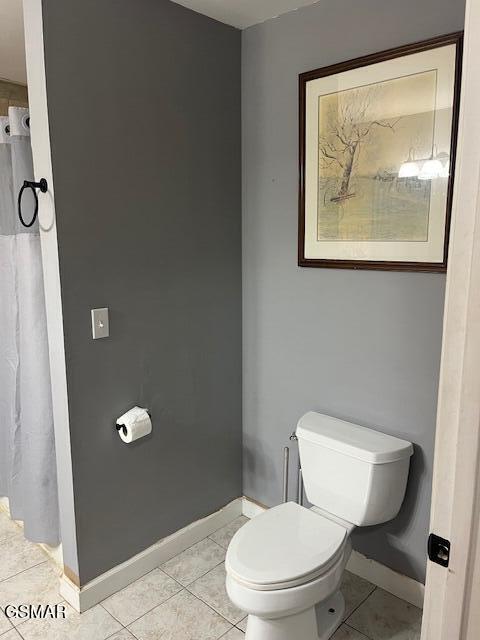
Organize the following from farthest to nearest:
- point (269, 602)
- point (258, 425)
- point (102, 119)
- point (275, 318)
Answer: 1. point (258, 425)
2. point (275, 318)
3. point (102, 119)
4. point (269, 602)

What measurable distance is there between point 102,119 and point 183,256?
628 mm

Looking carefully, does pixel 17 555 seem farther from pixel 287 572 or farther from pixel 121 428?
pixel 287 572

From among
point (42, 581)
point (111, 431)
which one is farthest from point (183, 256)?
point (42, 581)

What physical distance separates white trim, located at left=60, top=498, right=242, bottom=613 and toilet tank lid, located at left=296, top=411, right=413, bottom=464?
31.0 inches

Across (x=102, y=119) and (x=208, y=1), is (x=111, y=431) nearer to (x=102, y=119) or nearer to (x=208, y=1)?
(x=102, y=119)

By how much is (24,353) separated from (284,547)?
1268 millimetres

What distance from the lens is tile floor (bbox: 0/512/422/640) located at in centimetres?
183

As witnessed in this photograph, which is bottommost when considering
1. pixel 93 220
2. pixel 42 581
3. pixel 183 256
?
pixel 42 581

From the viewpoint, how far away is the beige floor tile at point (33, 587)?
199cm

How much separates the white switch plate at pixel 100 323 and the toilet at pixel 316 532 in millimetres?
881

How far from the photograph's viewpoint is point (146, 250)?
6.55 ft

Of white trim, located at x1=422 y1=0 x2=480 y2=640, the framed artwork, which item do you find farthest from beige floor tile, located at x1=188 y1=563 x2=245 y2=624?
the framed artwork

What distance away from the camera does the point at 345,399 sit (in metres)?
2.09

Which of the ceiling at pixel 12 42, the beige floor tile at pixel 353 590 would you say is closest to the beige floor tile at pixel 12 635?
the beige floor tile at pixel 353 590
